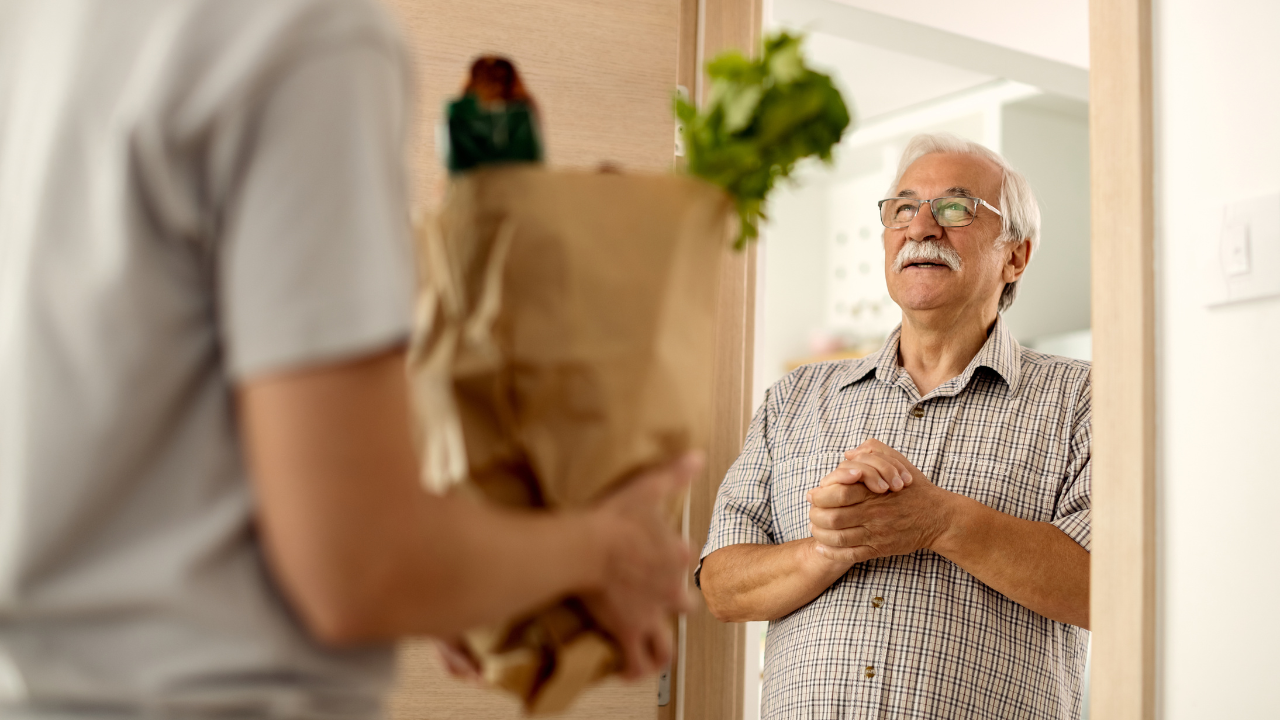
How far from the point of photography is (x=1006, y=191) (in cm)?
202

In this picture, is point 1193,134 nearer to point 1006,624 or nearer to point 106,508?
point 1006,624

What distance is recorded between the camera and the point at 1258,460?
1070 mm

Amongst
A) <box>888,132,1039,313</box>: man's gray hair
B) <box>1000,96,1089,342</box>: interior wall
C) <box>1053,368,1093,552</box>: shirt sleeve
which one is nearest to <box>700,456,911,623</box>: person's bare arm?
<box>1053,368,1093,552</box>: shirt sleeve

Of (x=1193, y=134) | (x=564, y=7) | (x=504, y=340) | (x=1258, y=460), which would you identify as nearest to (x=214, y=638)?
(x=504, y=340)

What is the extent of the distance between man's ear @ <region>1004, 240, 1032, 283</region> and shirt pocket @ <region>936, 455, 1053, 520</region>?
0.51 meters

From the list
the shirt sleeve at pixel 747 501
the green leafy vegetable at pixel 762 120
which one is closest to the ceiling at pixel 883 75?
the shirt sleeve at pixel 747 501

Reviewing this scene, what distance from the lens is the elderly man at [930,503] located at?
1.54 m

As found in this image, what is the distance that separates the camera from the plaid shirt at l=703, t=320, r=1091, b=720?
156 centimetres

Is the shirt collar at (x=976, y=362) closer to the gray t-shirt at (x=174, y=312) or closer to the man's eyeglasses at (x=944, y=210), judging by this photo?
the man's eyeglasses at (x=944, y=210)

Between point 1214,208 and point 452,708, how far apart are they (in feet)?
4.28

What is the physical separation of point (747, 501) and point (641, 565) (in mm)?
1272

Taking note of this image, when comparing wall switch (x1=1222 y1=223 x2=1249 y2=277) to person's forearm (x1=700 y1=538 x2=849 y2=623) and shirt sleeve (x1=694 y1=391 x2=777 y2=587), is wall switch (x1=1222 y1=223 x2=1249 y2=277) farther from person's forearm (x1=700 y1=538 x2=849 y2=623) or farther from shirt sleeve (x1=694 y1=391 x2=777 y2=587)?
shirt sleeve (x1=694 y1=391 x2=777 y2=587)

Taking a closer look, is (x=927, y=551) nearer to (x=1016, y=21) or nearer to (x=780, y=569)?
(x=780, y=569)

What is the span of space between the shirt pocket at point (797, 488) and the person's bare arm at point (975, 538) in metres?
0.23
